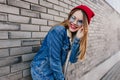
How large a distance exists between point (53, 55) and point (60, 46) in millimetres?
138

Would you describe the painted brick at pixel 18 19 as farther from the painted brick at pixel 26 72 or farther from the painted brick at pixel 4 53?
the painted brick at pixel 26 72

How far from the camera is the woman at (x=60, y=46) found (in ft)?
7.50

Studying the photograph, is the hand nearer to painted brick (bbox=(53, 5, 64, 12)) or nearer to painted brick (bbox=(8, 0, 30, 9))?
painted brick (bbox=(8, 0, 30, 9))

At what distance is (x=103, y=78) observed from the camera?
7.21 m

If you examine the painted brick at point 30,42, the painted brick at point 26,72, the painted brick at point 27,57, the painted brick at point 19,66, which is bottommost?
the painted brick at point 26,72

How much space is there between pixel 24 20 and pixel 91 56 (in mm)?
3709

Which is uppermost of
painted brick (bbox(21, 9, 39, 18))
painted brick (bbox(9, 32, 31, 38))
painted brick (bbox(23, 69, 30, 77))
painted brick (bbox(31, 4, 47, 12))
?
painted brick (bbox(31, 4, 47, 12))

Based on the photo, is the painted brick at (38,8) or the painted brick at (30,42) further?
the painted brick at (38,8)

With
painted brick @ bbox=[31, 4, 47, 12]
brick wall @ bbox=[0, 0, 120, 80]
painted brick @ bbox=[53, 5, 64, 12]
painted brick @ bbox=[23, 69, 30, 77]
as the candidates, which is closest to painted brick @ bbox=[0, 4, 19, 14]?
brick wall @ bbox=[0, 0, 120, 80]

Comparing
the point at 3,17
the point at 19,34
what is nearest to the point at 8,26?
the point at 3,17

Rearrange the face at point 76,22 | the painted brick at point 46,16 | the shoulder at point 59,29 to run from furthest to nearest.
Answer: the painted brick at point 46,16
the face at point 76,22
the shoulder at point 59,29

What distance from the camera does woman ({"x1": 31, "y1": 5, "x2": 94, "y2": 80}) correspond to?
90.0 inches

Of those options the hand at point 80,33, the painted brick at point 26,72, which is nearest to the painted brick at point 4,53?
the painted brick at point 26,72

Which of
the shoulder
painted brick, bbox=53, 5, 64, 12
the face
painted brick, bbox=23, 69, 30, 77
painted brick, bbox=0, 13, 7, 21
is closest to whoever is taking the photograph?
painted brick, bbox=0, 13, 7, 21
